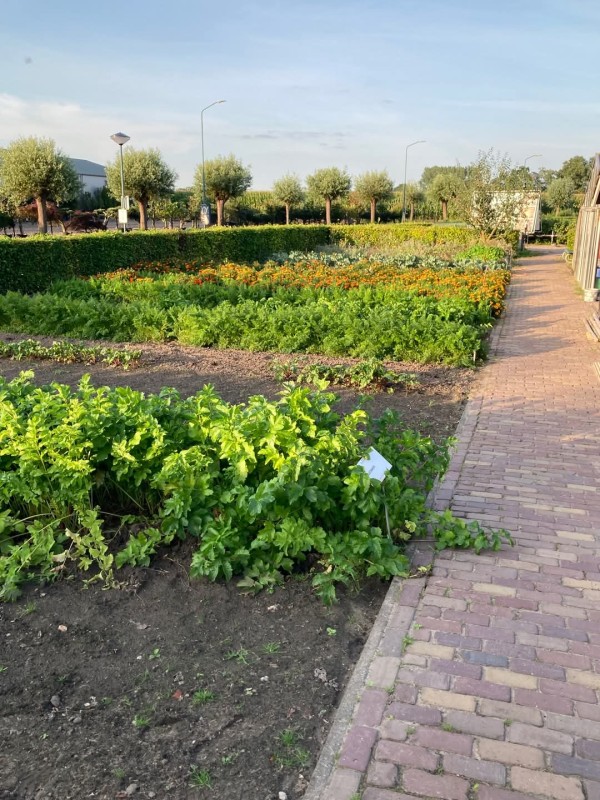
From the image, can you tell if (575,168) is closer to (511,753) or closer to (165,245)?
(165,245)

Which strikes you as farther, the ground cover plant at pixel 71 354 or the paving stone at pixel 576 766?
the ground cover plant at pixel 71 354

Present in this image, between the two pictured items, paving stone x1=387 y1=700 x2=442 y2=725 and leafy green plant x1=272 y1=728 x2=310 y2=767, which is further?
paving stone x1=387 y1=700 x2=442 y2=725

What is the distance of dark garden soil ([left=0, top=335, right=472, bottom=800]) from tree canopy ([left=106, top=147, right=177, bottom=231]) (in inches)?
1138

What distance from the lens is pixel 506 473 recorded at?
5.31 meters

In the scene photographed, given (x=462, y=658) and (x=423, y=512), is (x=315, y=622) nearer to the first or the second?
(x=462, y=658)

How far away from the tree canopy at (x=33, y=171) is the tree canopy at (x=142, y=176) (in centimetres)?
433

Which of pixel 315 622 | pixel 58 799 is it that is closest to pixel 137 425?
pixel 315 622

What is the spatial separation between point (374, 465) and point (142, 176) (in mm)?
30354

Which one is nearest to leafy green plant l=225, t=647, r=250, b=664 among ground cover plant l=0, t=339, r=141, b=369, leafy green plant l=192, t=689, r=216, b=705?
leafy green plant l=192, t=689, r=216, b=705

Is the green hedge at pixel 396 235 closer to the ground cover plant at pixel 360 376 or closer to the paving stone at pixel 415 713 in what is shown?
the ground cover plant at pixel 360 376

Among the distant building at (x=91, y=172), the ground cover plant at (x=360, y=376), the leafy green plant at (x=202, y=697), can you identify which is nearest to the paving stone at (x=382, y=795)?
the leafy green plant at (x=202, y=697)

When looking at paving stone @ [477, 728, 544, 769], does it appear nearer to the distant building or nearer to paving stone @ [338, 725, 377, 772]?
paving stone @ [338, 725, 377, 772]

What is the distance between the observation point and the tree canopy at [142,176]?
1229 inches

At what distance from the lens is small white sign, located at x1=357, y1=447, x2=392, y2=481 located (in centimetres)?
368
